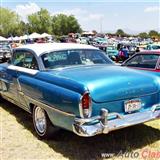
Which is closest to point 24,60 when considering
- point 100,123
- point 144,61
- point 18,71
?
point 18,71

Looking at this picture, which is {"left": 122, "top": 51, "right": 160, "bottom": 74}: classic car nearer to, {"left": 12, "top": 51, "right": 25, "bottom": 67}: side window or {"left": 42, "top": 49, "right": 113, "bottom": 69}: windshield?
{"left": 42, "top": 49, "right": 113, "bottom": 69}: windshield

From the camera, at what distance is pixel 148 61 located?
311 inches

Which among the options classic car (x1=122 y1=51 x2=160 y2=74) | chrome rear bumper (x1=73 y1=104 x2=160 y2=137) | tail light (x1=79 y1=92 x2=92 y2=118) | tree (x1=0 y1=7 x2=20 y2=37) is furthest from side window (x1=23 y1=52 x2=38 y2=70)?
tree (x1=0 y1=7 x2=20 y2=37)

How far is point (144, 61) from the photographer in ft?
26.2

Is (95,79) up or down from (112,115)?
up

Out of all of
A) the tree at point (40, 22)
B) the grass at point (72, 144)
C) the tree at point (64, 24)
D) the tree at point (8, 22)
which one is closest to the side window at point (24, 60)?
the grass at point (72, 144)

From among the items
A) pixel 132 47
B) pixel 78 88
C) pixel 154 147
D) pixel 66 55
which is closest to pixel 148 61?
pixel 66 55

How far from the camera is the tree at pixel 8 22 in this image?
9144cm

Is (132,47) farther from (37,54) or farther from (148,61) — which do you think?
(37,54)

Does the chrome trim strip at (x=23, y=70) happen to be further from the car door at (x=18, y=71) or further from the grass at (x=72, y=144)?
the grass at (x=72, y=144)

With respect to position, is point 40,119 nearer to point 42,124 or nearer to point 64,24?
point 42,124

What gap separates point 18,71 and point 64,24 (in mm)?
93285

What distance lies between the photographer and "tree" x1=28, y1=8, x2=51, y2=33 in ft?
308

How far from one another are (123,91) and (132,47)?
1964 cm
